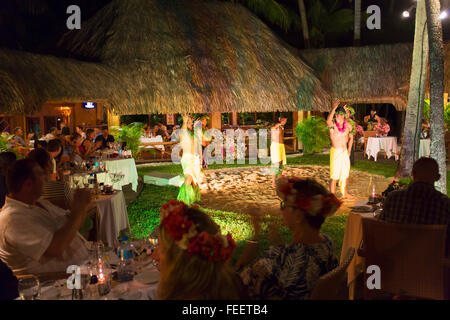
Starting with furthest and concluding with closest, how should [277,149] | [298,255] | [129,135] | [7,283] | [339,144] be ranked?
1. [129,135]
2. [277,149]
3. [339,144]
4. [7,283]
5. [298,255]

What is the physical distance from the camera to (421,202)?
12.1 feet

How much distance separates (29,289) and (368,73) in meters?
15.8

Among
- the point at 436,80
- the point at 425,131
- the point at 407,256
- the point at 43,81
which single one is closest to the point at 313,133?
the point at 425,131

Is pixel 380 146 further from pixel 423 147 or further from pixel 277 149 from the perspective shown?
pixel 277 149

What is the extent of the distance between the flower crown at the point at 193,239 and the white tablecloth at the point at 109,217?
3.38 m

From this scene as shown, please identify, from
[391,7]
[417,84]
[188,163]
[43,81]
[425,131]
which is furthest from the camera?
[391,7]

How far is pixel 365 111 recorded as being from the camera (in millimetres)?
26031

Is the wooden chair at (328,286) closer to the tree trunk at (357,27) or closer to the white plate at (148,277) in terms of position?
the white plate at (148,277)

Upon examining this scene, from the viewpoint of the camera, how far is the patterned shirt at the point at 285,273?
2510 mm

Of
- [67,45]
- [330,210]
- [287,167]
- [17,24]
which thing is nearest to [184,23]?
[67,45]

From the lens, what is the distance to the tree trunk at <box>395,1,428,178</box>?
10.1 m

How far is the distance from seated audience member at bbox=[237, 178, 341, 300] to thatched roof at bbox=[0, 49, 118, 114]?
29.4ft
